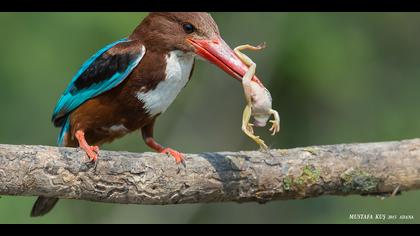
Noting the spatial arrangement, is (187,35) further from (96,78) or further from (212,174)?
(212,174)

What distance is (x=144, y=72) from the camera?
163 inches

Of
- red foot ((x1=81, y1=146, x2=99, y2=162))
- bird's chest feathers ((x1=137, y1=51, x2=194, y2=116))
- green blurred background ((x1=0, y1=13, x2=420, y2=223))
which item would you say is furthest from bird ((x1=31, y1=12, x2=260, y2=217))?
green blurred background ((x1=0, y1=13, x2=420, y2=223))

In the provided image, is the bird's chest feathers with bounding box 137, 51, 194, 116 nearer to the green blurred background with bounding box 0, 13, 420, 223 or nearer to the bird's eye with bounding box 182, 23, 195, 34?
the bird's eye with bounding box 182, 23, 195, 34

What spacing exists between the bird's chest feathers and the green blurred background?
224 centimetres

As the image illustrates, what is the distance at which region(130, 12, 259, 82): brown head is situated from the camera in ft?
13.4

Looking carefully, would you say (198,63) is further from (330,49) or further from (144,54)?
(144,54)

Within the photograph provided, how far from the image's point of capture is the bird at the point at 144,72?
4.14 m

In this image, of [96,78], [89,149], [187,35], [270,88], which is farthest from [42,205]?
[270,88]

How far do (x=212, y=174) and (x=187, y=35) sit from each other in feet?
2.60

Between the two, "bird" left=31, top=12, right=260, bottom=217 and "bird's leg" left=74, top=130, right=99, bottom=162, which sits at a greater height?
"bird" left=31, top=12, right=260, bottom=217

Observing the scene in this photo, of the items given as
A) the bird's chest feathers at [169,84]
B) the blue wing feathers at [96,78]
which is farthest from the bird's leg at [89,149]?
the bird's chest feathers at [169,84]
